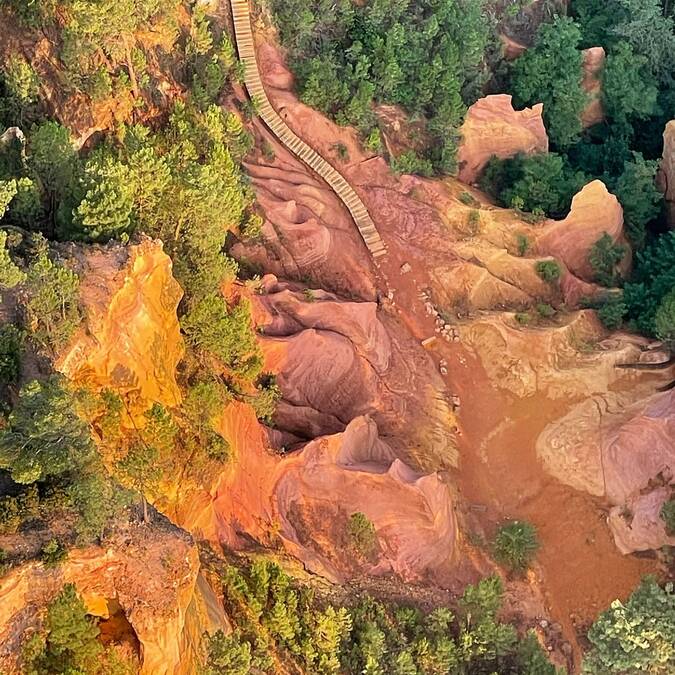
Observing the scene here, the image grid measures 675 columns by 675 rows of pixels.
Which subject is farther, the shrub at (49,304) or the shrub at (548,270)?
the shrub at (548,270)

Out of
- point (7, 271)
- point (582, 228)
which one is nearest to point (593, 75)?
point (582, 228)

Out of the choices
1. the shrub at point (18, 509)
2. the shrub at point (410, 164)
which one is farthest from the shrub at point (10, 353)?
the shrub at point (410, 164)

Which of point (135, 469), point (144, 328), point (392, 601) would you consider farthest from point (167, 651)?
point (392, 601)

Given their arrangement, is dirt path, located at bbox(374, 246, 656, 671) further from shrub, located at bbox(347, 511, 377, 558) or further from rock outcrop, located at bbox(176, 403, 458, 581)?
shrub, located at bbox(347, 511, 377, 558)

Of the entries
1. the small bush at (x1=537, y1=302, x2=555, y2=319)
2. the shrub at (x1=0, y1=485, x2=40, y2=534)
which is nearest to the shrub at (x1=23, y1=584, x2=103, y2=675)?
the shrub at (x1=0, y1=485, x2=40, y2=534)

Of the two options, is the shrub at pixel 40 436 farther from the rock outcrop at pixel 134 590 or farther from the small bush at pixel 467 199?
the small bush at pixel 467 199

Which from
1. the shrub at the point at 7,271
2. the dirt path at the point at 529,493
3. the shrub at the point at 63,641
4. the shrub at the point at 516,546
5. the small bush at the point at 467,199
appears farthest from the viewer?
the small bush at the point at 467,199

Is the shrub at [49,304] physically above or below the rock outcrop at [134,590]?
above
